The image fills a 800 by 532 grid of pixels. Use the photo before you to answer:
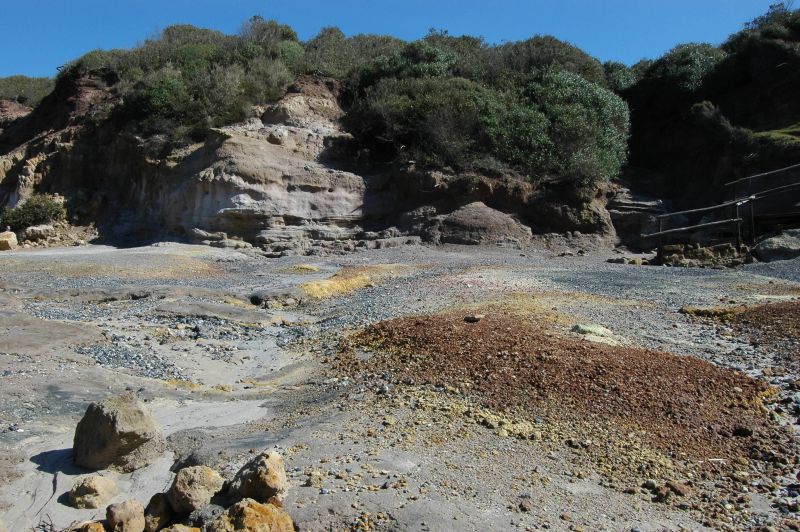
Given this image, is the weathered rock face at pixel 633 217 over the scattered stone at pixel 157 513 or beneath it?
over

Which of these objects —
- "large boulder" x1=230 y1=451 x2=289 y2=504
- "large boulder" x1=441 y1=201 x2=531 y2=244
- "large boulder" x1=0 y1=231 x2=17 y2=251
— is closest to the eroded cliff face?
"large boulder" x1=441 y1=201 x2=531 y2=244

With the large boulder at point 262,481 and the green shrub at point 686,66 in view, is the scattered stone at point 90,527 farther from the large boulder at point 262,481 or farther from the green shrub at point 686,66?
the green shrub at point 686,66

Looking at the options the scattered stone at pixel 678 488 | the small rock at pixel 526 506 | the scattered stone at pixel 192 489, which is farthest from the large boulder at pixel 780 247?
the scattered stone at pixel 192 489

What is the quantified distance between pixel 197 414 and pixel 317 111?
19.6 meters

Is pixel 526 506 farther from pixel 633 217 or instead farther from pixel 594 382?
pixel 633 217

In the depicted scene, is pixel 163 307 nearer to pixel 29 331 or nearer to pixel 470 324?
pixel 29 331

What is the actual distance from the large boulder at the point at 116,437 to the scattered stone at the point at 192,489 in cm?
69

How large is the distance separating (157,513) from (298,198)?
17454mm

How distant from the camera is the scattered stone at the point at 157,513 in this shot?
3770 mm

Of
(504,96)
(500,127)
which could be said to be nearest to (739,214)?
(500,127)

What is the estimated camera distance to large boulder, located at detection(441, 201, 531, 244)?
64.5ft

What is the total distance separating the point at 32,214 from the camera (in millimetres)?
22906

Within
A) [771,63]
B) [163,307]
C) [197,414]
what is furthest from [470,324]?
[771,63]

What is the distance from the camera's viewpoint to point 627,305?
10.1 m
